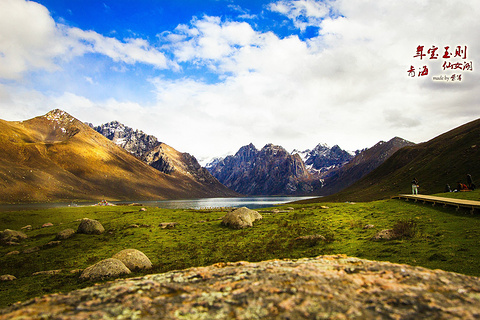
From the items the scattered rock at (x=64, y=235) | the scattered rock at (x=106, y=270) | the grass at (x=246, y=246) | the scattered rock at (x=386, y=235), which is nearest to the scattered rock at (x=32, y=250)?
the grass at (x=246, y=246)

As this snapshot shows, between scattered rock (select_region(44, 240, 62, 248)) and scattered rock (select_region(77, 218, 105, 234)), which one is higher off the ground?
scattered rock (select_region(77, 218, 105, 234))

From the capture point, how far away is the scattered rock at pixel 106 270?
1878 centimetres

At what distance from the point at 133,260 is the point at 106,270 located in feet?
8.92

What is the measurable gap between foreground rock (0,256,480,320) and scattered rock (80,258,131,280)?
527 inches

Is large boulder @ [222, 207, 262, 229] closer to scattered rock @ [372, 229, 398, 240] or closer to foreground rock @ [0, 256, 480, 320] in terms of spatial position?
scattered rock @ [372, 229, 398, 240]

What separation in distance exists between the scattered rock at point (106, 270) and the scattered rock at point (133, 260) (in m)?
1.23

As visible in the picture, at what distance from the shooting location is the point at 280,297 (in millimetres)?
6094

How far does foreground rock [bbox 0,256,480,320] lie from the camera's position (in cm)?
540

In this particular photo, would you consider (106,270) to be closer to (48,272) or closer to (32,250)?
(48,272)

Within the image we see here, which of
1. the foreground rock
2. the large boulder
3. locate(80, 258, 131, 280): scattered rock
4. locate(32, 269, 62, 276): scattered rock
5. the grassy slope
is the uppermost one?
the grassy slope

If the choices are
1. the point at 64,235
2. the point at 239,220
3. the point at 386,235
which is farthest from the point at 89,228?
the point at 386,235

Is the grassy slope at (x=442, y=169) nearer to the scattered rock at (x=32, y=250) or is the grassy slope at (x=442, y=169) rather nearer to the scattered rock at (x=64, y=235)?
the scattered rock at (x=64, y=235)

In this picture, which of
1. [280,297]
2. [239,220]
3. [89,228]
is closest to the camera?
[280,297]

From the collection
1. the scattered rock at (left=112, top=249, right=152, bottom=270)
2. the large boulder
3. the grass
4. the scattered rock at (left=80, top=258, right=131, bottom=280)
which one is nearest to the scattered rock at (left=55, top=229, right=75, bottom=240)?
the grass
